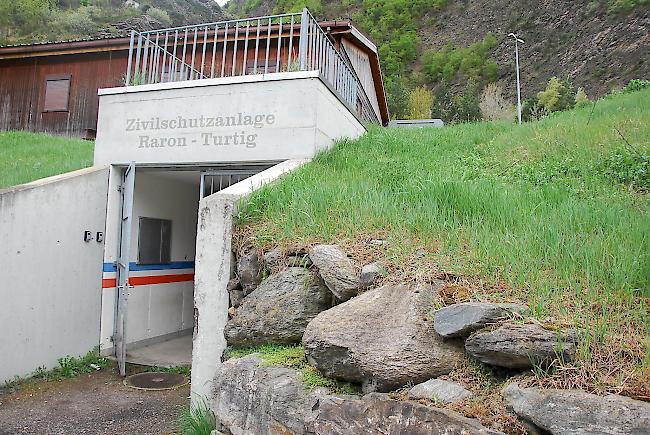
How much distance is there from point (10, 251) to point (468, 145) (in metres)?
7.21

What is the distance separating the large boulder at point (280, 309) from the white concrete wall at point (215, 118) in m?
3.05

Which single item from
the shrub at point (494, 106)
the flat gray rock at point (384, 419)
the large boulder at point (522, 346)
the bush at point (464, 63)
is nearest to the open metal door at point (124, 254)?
the flat gray rock at point (384, 419)

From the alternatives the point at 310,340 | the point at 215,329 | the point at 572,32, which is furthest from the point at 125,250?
the point at 572,32

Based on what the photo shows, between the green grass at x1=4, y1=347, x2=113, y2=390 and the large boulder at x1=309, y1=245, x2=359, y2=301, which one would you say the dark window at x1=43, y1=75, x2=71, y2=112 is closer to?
the green grass at x1=4, y1=347, x2=113, y2=390

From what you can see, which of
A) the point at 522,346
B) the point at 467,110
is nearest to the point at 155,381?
the point at 522,346

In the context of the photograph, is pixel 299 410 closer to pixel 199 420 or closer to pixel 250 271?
pixel 199 420

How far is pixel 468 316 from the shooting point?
10.3 ft

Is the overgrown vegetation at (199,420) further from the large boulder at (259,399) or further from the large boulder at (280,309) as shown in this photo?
the large boulder at (280,309)

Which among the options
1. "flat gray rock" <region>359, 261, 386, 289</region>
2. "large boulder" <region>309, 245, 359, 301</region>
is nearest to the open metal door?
"large boulder" <region>309, 245, 359, 301</region>

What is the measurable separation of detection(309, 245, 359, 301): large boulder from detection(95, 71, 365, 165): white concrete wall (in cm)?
315

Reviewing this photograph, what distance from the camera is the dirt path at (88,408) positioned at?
5656mm

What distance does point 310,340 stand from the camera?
3.75 metres

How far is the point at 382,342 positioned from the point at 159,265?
7.04m

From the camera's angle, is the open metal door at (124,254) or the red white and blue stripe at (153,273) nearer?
the open metal door at (124,254)
